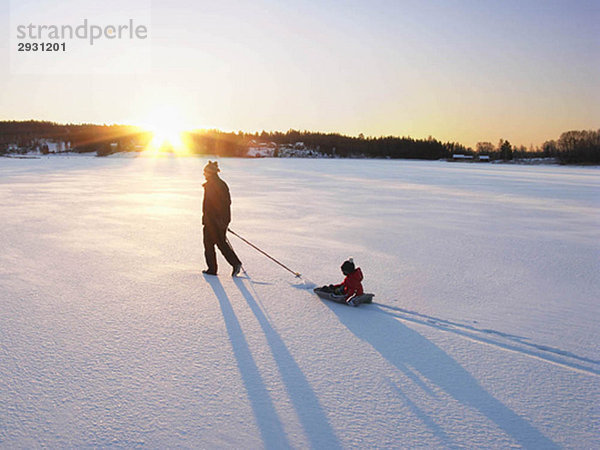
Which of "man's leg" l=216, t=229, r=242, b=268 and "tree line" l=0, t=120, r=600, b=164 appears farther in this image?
"tree line" l=0, t=120, r=600, b=164

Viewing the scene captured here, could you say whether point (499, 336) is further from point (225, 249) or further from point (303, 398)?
point (225, 249)

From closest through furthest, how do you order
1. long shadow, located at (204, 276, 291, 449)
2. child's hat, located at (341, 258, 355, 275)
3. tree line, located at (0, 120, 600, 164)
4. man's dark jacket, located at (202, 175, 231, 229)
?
long shadow, located at (204, 276, 291, 449) → child's hat, located at (341, 258, 355, 275) → man's dark jacket, located at (202, 175, 231, 229) → tree line, located at (0, 120, 600, 164)

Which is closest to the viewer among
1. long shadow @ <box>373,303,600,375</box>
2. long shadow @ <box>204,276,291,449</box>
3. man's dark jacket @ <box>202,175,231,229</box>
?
long shadow @ <box>204,276,291,449</box>

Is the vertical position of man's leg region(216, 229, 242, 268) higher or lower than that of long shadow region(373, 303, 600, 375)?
higher

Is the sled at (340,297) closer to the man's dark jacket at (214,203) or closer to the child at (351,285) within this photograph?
the child at (351,285)

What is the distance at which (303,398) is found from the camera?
2.60 m

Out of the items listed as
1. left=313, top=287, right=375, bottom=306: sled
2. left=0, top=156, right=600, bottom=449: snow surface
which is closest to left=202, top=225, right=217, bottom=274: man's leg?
left=0, top=156, right=600, bottom=449: snow surface

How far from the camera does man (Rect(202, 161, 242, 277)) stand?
17.4 ft

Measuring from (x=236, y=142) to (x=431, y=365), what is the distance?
357ft

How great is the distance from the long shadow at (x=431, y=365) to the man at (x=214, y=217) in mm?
1785

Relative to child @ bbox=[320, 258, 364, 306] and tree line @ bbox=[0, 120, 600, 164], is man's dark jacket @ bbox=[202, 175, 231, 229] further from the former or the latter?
tree line @ bbox=[0, 120, 600, 164]

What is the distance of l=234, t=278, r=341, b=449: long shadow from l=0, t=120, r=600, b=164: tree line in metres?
94.4

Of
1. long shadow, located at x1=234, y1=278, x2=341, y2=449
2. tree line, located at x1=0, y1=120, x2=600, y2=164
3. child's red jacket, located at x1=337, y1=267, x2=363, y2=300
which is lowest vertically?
long shadow, located at x1=234, y1=278, x2=341, y2=449

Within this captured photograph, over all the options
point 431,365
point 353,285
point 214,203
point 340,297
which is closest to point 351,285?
point 353,285
